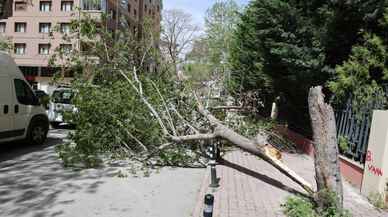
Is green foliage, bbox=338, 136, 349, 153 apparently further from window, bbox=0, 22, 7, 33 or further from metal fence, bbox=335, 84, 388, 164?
window, bbox=0, 22, 7, 33

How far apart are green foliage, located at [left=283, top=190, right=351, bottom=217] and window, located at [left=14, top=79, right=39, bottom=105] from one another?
7481 mm

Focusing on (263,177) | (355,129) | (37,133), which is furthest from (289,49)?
(37,133)

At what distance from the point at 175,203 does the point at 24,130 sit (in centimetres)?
574

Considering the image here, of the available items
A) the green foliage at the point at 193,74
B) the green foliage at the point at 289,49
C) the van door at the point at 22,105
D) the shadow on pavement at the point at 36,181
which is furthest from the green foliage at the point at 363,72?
the van door at the point at 22,105

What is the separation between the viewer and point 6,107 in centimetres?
881

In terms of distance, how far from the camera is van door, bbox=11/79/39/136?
362 inches

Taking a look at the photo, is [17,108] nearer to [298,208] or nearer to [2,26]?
[298,208]

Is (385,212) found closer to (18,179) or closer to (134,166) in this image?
(134,166)

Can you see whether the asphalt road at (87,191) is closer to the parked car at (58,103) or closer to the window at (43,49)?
Answer: the parked car at (58,103)

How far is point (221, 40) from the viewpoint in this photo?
40781mm

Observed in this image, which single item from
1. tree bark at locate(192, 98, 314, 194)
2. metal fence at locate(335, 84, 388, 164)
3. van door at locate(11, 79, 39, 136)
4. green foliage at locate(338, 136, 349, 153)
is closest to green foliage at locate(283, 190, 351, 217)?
tree bark at locate(192, 98, 314, 194)

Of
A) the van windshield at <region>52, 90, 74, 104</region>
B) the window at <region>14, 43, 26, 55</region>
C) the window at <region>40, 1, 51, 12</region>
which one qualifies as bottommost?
the van windshield at <region>52, 90, 74, 104</region>

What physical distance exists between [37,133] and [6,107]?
62.5 inches

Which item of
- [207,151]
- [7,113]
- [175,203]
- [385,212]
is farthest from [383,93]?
[7,113]
